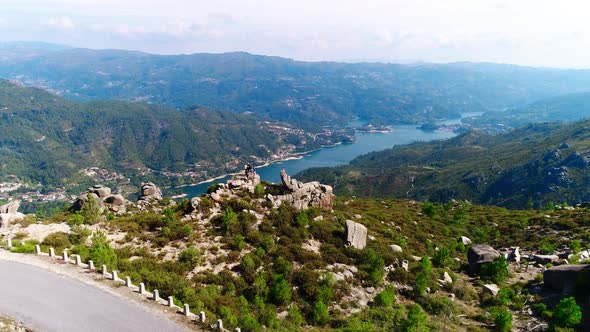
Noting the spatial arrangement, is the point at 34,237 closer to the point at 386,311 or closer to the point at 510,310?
the point at 386,311

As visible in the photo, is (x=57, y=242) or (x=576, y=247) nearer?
(x=57, y=242)

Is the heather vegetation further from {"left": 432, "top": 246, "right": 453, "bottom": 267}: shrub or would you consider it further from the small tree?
the small tree

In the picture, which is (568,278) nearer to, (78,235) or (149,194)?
(78,235)

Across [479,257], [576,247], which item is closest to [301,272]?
[479,257]

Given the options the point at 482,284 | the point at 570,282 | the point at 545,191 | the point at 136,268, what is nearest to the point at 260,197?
the point at 136,268

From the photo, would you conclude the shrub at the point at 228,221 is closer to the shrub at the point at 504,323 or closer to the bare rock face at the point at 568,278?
the shrub at the point at 504,323

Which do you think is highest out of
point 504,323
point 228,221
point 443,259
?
point 228,221

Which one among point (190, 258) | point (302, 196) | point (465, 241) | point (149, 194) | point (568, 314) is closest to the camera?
point (568, 314)

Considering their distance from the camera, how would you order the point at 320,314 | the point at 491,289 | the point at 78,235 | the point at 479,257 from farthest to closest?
the point at 479,257, the point at 78,235, the point at 491,289, the point at 320,314
